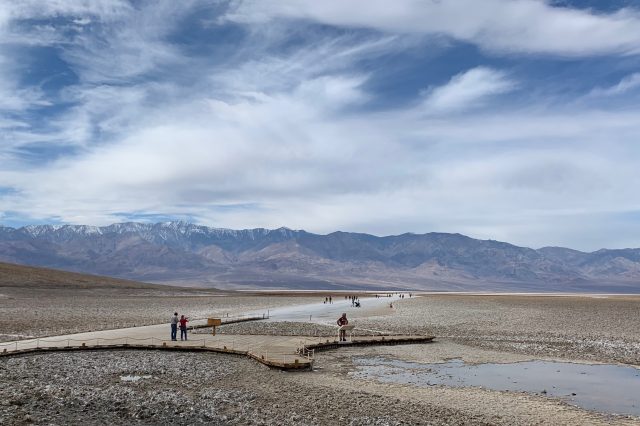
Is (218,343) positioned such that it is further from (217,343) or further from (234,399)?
(234,399)

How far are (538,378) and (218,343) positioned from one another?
18.9 m

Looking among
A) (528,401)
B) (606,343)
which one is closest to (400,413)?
(528,401)

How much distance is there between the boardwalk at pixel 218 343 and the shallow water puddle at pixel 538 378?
3.84 metres

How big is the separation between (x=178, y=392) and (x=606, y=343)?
3198 cm

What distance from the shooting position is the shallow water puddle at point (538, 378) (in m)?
22.3

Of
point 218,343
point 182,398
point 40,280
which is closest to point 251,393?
point 182,398

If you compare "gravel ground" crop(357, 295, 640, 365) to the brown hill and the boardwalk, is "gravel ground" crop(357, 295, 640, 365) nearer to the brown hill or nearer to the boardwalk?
the boardwalk

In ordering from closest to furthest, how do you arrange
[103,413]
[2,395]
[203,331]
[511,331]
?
[103,413], [2,395], [203,331], [511,331]

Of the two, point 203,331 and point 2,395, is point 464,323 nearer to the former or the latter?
point 203,331

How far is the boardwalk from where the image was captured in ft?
96.8

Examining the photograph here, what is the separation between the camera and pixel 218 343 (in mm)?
35438

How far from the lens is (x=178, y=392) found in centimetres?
2184

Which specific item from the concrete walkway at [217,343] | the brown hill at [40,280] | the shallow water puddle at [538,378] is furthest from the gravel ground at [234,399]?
the brown hill at [40,280]

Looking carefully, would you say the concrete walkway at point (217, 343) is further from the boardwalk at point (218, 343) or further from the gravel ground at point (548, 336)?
the gravel ground at point (548, 336)
